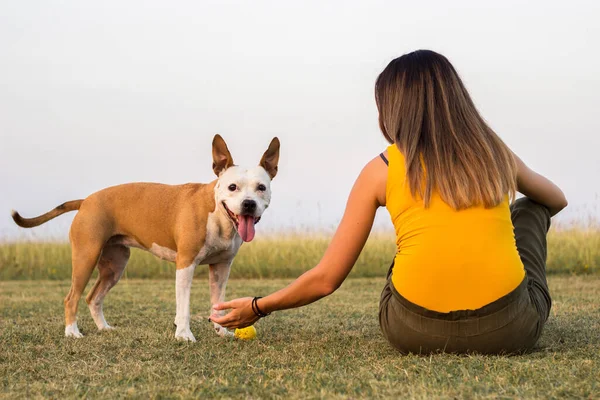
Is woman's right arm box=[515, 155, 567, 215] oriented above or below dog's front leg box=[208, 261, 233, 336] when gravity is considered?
above

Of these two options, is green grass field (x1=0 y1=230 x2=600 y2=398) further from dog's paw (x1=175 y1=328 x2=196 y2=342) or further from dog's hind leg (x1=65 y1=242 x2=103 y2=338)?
dog's hind leg (x1=65 y1=242 x2=103 y2=338)

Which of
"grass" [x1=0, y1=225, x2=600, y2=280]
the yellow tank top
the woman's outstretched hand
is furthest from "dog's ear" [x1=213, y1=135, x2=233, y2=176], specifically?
"grass" [x1=0, y1=225, x2=600, y2=280]

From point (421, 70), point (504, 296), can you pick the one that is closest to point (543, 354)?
point (504, 296)

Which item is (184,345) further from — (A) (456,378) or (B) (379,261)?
(B) (379,261)

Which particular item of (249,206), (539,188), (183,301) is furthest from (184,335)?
(539,188)

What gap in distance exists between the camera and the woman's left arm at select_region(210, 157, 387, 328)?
3469 mm

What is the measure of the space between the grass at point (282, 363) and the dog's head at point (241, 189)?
0.86m

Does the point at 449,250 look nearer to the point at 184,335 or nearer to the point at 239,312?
the point at 239,312

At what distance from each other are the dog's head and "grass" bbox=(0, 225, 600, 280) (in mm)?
8057

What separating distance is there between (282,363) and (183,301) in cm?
153

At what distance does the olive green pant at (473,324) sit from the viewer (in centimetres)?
355

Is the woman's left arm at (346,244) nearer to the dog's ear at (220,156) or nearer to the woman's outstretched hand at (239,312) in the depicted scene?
the woman's outstretched hand at (239,312)

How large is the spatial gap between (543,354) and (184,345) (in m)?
2.23

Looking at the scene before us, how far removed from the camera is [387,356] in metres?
3.97
